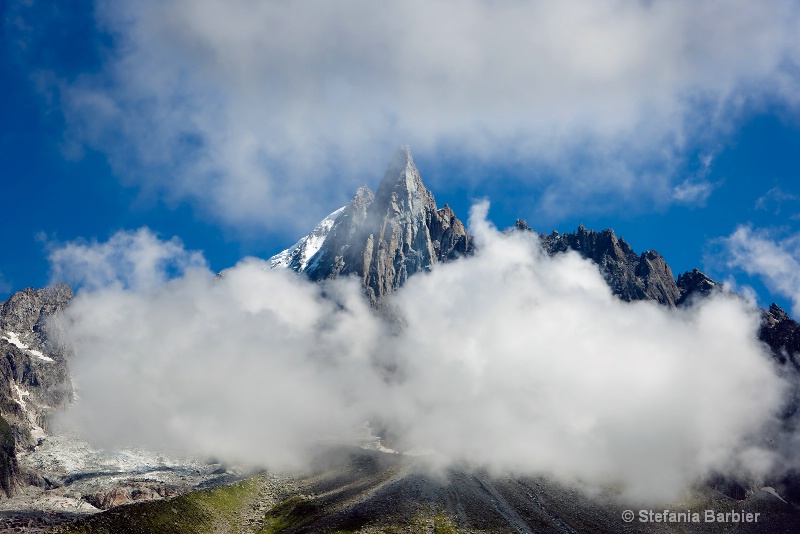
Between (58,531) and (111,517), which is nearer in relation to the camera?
(58,531)

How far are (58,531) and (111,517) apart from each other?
2261 cm

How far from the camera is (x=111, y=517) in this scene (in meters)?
197

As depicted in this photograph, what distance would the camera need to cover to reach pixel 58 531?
176 meters
